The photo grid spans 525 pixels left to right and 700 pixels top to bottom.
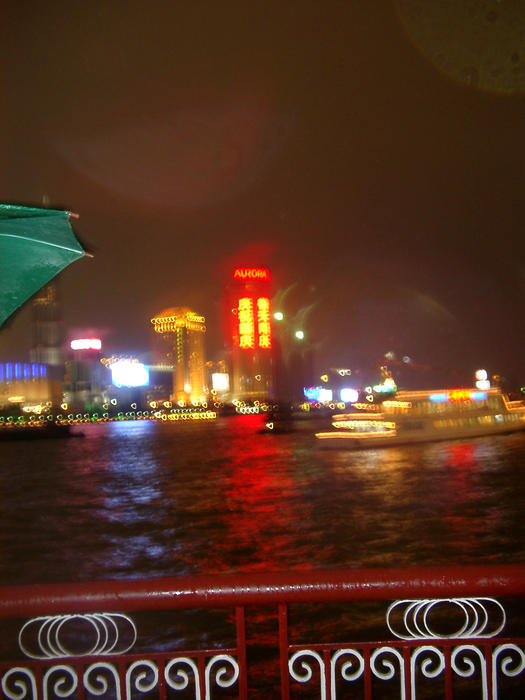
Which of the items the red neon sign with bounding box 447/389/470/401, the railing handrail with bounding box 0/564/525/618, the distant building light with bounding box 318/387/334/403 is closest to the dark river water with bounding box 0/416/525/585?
the railing handrail with bounding box 0/564/525/618

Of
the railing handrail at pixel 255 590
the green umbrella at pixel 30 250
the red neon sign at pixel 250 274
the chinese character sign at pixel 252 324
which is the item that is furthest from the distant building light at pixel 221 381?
the railing handrail at pixel 255 590

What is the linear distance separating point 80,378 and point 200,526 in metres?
167

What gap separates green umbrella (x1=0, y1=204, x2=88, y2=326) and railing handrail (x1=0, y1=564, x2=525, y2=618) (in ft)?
5.40

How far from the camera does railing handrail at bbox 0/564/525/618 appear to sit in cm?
276

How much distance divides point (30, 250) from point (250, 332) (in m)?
163

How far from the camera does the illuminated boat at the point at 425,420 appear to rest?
39.4m

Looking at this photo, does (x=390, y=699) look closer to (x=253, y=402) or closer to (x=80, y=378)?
(x=253, y=402)

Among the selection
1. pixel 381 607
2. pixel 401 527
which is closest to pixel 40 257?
pixel 381 607

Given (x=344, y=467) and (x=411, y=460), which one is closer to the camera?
(x=344, y=467)

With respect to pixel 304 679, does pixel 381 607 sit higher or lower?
lower

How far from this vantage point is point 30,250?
3721 mm

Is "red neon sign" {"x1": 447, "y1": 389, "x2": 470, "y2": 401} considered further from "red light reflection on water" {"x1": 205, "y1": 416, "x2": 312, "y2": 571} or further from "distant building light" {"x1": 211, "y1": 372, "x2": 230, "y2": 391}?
"distant building light" {"x1": 211, "y1": 372, "x2": 230, "y2": 391}

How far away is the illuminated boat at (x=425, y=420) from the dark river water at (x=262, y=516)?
6401mm

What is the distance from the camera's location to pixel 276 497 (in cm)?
2038
